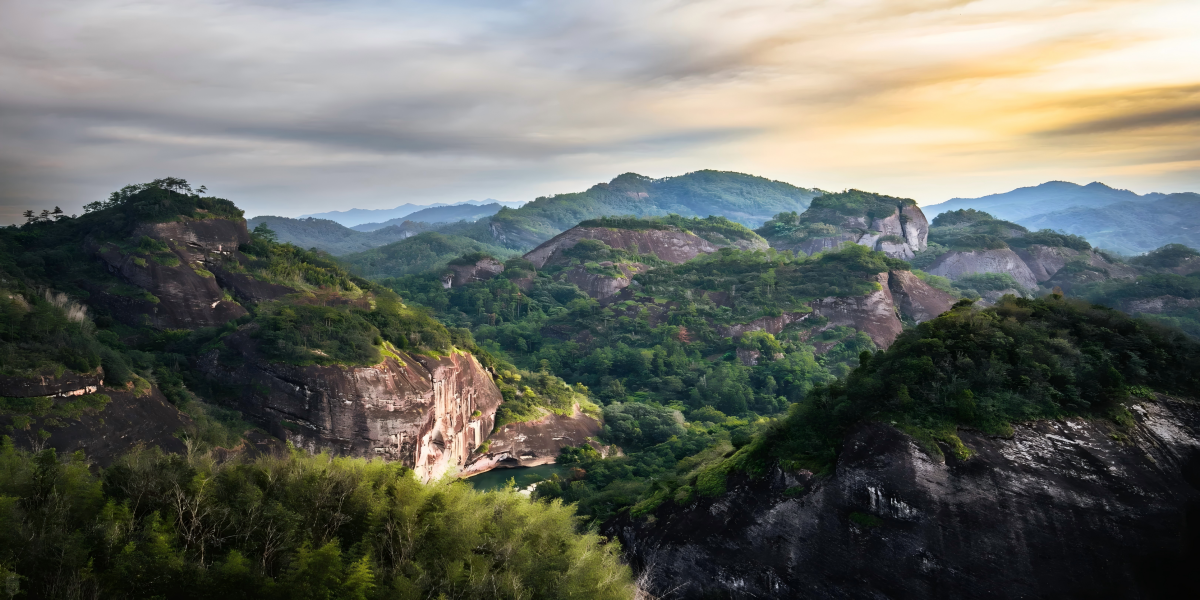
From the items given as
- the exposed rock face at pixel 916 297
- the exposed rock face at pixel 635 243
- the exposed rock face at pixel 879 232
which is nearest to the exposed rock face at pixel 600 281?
the exposed rock face at pixel 635 243

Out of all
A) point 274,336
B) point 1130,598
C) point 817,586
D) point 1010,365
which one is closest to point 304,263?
A: point 274,336

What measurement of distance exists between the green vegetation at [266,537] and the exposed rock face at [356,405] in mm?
18641

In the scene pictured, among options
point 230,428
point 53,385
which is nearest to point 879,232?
point 230,428

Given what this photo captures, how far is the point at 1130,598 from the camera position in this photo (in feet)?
46.9

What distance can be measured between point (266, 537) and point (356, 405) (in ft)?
71.6

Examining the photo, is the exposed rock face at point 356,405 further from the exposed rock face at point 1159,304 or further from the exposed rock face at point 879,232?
the exposed rock face at point 879,232

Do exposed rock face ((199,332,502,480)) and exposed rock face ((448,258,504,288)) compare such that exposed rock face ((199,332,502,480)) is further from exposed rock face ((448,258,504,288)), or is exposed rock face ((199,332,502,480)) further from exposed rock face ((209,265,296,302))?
exposed rock face ((448,258,504,288))

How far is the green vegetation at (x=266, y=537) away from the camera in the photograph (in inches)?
366

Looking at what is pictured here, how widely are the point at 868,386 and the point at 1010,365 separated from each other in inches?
151

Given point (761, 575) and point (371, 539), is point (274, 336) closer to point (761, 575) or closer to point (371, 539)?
point (371, 539)

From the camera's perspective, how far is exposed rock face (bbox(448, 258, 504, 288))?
87.9 meters

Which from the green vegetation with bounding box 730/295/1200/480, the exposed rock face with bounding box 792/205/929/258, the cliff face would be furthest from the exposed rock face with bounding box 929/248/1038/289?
the green vegetation with bounding box 730/295/1200/480

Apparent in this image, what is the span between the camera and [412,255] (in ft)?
441

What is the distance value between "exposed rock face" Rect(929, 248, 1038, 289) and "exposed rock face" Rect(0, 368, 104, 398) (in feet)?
340
